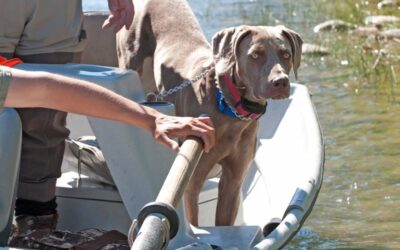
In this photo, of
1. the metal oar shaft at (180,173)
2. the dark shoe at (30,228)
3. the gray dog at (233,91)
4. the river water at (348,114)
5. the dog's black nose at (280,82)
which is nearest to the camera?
the metal oar shaft at (180,173)

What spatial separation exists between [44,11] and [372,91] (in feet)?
18.3

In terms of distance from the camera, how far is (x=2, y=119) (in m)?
4.62

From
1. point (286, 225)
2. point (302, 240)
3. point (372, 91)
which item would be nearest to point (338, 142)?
point (372, 91)

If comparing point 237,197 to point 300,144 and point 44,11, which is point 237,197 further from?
point 44,11

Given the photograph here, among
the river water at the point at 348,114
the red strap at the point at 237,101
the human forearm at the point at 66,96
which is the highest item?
the human forearm at the point at 66,96

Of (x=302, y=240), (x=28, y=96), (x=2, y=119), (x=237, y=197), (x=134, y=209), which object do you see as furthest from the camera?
(x=302, y=240)

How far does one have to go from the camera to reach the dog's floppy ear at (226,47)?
5867 mm

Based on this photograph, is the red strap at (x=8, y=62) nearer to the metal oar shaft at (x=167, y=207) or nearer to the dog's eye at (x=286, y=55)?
the metal oar shaft at (x=167, y=207)

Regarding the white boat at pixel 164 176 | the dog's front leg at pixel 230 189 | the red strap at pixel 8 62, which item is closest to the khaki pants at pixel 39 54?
the white boat at pixel 164 176

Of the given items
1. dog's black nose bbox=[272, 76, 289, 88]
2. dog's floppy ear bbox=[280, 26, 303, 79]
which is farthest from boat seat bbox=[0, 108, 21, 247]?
dog's floppy ear bbox=[280, 26, 303, 79]

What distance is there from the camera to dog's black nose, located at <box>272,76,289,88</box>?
18.4ft

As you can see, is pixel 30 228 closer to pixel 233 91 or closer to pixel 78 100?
pixel 233 91

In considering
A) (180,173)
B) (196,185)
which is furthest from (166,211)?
(196,185)

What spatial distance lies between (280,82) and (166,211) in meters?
1.78
